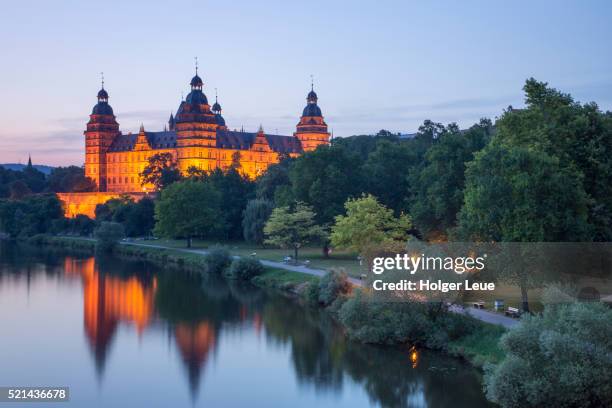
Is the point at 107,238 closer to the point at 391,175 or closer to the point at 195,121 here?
the point at 391,175

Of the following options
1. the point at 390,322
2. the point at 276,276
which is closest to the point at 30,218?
the point at 276,276

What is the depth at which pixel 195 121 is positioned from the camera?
388 feet

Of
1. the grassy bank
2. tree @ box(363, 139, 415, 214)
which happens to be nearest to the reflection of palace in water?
the grassy bank

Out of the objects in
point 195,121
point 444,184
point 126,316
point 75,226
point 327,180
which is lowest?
point 126,316

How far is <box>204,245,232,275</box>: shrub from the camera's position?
169 feet

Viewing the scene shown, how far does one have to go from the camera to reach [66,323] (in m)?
36.1

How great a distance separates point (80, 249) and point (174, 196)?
1429 cm

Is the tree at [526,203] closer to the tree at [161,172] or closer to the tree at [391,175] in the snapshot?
the tree at [391,175]

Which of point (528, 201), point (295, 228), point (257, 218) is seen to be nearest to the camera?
point (528, 201)

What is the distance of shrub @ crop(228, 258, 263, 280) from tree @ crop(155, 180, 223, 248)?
712 inches

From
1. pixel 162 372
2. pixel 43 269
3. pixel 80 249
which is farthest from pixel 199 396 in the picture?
pixel 80 249

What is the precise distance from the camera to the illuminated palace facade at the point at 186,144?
389ft

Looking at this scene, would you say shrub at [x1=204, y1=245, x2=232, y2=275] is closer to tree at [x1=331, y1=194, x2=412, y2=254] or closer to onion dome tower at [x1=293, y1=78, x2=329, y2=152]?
tree at [x1=331, y1=194, x2=412, y2=254]

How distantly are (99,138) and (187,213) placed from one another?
6794 centimetres
